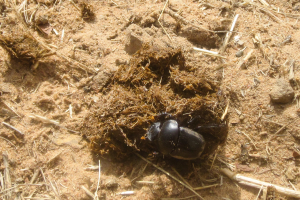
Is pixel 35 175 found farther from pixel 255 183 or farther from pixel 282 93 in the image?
pixel 282 93

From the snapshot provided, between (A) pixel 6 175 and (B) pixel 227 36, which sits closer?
(A) pixel 6 175

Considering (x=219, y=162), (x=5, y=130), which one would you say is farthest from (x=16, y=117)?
(x=219, y=162)

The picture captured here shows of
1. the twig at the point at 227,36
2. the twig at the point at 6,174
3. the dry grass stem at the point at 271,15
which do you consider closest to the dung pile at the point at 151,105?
the twig at the point at 227,36

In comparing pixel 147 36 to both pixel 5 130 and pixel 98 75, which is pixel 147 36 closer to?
pixel 98 75

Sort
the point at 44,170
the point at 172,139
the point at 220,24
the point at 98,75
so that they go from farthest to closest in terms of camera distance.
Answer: the point at 220,24
the point at 98,75
the point at 44,170
the point at 172,139

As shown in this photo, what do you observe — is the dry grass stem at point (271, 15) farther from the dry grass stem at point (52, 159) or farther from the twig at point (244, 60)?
the dry grass stem at point (52, 159)

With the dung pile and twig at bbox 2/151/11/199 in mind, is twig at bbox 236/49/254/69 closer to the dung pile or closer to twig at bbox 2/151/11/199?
the dung pile

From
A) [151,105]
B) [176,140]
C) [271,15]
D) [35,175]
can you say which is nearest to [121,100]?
[151,105]
